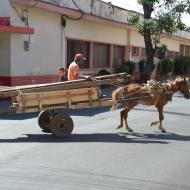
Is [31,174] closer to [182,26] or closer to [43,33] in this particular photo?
[43,33]

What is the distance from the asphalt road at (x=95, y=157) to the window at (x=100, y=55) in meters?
15.7

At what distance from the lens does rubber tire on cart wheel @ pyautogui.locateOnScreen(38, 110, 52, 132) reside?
1127 cm

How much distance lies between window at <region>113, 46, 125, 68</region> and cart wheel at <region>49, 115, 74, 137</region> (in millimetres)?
21141

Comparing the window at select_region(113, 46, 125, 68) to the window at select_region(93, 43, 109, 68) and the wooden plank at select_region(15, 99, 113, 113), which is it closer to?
the window at select_region(93, 43, 109, 68)

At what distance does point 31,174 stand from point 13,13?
528 inches

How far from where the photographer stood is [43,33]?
74.0 feet

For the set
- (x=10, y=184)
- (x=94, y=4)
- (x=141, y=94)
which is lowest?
(x=10, y=184)

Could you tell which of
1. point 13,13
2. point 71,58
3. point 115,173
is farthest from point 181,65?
point 115,173

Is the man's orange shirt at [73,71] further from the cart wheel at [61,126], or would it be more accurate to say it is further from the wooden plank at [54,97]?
the cart wheel at [61,126]

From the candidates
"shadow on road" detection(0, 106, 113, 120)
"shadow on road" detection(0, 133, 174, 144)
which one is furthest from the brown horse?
"shadow on road" detection(0, 106, 113, 120)

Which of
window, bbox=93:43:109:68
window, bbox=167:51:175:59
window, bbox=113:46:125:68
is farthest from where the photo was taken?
window, bbox=167:51:175:59

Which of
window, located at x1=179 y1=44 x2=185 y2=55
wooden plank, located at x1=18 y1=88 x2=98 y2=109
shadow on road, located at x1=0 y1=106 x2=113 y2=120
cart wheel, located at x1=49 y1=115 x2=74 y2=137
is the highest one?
window, located at x1=179 y1=44 x2=185 y2=55

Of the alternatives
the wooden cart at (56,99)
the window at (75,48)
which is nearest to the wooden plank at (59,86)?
the wooden cart at (56,99)

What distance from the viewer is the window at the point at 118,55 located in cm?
3192
